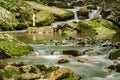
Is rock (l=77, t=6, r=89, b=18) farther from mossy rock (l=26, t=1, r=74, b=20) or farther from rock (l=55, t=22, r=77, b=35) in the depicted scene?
rock (l=55, t=22, r=77, b=35)

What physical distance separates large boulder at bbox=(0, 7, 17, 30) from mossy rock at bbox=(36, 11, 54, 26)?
2789mm

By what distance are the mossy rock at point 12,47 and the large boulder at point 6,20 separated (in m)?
16.2

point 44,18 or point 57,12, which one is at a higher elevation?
point 57,12

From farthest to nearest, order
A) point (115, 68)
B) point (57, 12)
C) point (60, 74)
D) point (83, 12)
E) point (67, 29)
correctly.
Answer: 1. point (83, 12)
2. point (57, 12)
3. point (67, 29)
4. point (115, 68)
5. point (60, 74)

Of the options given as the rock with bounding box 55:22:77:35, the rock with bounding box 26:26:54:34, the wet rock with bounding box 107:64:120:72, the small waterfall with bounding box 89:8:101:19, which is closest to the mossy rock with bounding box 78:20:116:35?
the rock with bounding box 55:22:77:35

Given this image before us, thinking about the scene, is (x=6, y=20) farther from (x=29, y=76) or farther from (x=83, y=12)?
(x=29, y=76)

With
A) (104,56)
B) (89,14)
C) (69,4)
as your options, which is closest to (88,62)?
(104,56)

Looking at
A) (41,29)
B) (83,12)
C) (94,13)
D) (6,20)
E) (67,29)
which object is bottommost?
(41,29)

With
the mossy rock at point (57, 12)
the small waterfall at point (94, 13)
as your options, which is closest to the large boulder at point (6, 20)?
the mossy rock at point (57, 12)

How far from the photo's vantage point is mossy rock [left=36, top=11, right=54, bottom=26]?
39.8 metres

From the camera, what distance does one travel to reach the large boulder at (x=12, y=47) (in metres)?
20.1

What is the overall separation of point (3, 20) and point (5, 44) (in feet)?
57.5

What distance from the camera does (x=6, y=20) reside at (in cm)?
3788

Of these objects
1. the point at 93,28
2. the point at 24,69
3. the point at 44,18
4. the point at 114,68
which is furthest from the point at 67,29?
the point at 24,69
